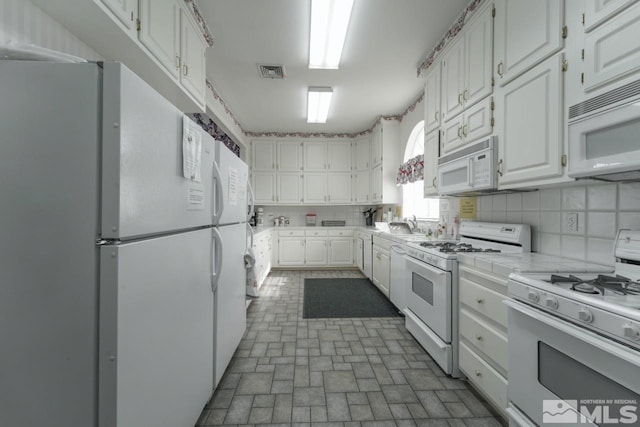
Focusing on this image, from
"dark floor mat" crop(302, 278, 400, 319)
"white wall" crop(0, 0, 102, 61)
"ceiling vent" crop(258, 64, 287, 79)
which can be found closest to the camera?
"white wall" crop(0, 0, 102, 61)

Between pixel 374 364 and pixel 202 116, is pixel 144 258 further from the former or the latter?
pixel 202 116

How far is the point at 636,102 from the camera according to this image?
1.01 m

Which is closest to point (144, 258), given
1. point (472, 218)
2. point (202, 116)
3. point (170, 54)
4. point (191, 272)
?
point (191, 272)

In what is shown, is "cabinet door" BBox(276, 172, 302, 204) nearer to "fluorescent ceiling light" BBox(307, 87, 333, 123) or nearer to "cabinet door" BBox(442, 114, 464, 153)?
"fluorescent ceiling light" BBox(307, 87, 333, 123)

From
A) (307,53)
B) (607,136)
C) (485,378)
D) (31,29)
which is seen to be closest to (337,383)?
(485,378)

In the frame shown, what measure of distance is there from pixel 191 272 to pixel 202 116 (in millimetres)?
3240

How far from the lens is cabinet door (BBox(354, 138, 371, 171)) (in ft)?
17.6

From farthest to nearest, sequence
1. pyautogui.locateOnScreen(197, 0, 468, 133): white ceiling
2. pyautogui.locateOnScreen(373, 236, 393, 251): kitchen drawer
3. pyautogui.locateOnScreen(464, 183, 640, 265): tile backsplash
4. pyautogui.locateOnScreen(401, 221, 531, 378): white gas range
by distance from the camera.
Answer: pyautogui.locateOnScreen(373, 236, 393, 251): kitchen drawer
pyautogui.locateOnScreen(197, 0, 468, 133): white ceiling
pyautogui.locateOnScreen(401, 221, 531, 378): white gas range
pyautogui.locateOnScreen(464, 183, 640, 265): tile backsplash

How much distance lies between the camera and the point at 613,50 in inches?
45.2

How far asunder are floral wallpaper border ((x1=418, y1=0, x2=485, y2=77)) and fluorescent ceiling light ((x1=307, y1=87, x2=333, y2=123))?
4.02 feet

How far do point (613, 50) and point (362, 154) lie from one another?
4327 mm

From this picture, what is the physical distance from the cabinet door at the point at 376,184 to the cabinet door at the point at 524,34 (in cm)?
299

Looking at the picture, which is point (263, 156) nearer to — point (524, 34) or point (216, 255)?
point (216, 255)

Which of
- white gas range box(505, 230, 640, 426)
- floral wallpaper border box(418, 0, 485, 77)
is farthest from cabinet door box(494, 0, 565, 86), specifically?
white gas range box(505, 230, 640, 426)
